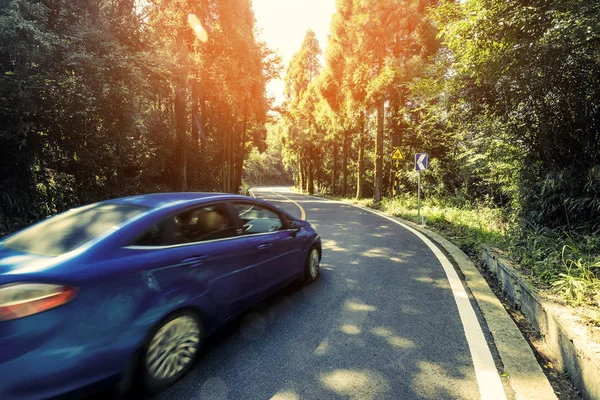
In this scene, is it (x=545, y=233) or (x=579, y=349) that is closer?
(x=579, y=349)

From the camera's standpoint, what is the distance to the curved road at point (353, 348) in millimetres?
2475

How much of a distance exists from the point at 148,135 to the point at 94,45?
683 centimetres

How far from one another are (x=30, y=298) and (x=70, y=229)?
2.79 feet

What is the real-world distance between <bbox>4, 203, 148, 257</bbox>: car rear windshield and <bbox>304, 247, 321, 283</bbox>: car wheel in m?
2.53

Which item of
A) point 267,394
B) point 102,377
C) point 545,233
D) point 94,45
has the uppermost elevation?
point 94,45

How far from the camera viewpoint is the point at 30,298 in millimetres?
1893

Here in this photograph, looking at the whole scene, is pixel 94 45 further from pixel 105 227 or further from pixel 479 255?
pixel 479 255

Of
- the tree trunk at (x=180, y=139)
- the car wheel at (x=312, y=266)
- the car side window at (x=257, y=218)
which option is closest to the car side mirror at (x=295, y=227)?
the car side window at (x=257, y=218)

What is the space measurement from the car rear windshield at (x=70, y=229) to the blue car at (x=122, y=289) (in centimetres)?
1

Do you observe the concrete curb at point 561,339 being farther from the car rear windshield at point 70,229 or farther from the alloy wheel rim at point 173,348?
the car rear windshield at point 70,229

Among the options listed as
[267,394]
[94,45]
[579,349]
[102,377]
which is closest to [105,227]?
[102,377]

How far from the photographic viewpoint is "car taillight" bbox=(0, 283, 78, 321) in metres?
1.83

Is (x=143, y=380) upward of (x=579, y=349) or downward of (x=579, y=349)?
downward

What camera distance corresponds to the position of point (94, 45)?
8.43 metres
